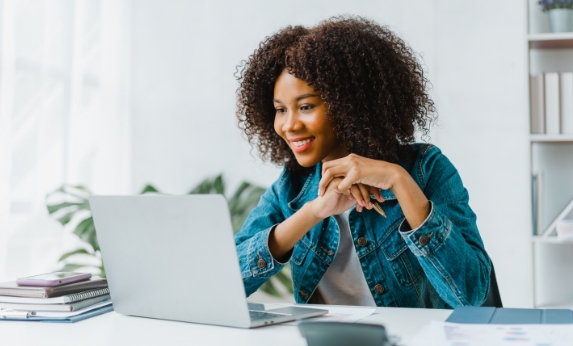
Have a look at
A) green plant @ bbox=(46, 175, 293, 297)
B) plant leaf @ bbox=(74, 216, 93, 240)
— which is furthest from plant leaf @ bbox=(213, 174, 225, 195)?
plant leaf @ bbox=(74, 216, 93, 240)

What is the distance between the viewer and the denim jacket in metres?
1.25

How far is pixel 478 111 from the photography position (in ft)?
9.09

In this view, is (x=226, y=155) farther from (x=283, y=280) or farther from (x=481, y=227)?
(x=481, y=227)

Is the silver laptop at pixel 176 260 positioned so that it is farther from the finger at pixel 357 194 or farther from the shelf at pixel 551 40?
the shelf at pixel 551 40

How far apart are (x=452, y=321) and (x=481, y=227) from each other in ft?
6.13

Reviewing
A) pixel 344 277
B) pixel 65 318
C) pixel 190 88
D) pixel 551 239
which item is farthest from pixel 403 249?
pixel 190 88

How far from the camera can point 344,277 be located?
148cm

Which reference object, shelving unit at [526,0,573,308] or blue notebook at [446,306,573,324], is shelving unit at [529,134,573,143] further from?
blue notebook at [446,306,573,324]

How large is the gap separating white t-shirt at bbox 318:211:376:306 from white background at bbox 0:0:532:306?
141 cm

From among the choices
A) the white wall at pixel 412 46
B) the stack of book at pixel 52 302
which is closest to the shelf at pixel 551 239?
the white wall at pixel 412 46

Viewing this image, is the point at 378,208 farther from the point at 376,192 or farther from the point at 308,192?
the point at 308,192

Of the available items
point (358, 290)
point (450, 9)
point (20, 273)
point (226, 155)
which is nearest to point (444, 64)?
point (450, 9)

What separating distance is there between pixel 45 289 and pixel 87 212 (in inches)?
60.4

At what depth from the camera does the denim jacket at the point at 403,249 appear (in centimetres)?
125
